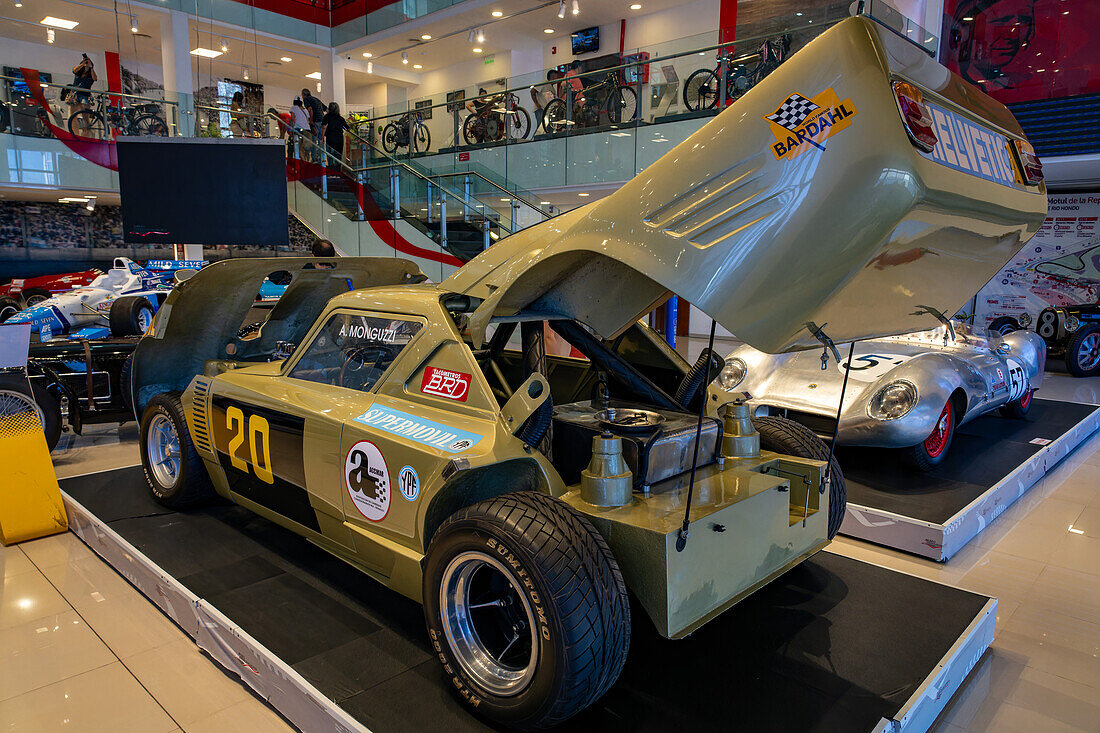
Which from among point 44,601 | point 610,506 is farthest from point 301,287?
point 610,506

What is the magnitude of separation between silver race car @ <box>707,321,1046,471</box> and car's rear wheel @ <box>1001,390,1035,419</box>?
0.31 metres

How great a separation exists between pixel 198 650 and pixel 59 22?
62.8 feet

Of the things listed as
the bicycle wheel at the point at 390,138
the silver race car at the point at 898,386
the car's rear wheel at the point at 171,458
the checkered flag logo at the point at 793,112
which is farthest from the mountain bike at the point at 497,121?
the checkered flag logo at the point at 793,112

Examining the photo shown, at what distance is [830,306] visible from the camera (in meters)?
1.84

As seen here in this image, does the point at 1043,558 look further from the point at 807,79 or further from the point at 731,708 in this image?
the point at 807,79

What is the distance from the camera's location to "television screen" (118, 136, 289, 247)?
23.0 ft

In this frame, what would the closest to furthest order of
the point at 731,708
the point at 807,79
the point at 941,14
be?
the point at 807,79 < the point at 731,708 < the point at 941,14

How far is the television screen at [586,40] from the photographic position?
16923 mm

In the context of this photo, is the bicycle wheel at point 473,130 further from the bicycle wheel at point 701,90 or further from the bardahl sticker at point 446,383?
the bardahl sticker at point 446,383

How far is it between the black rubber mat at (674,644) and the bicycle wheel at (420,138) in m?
11.6

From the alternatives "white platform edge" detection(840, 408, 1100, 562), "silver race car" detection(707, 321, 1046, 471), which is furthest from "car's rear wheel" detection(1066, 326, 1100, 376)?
"white platform edge" detection(840, 408, 1100, 562)

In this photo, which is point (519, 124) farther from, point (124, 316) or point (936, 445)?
point (936, 445)

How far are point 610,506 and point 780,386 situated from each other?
341 cm

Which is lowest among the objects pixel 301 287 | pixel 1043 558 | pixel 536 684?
pixel 1043 558
